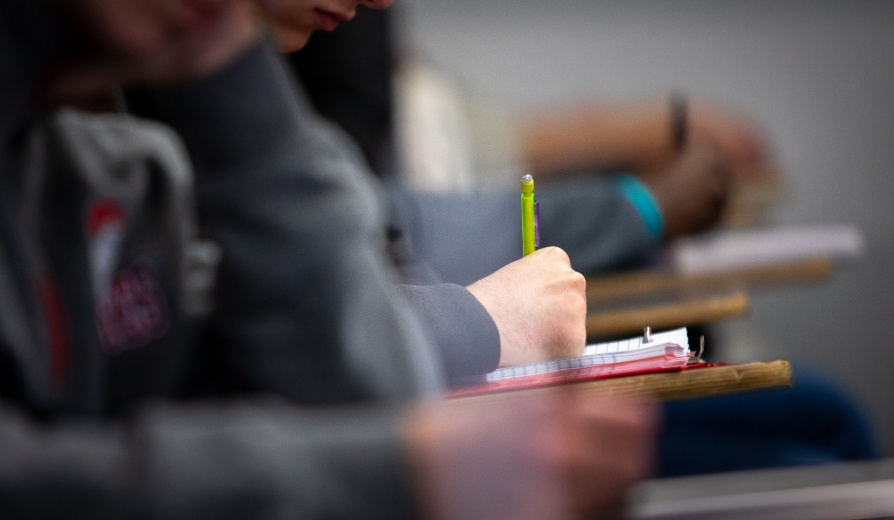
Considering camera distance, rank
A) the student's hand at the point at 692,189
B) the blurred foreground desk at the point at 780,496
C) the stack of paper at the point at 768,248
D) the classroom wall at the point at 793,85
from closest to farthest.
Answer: the blurred foreground desk at the point at 780,496
the student's hand at the point at 692,189
the stack of paper at the point at 768,248
the classroom wall at the point at 793,85

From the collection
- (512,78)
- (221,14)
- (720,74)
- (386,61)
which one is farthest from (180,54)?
(720,74)

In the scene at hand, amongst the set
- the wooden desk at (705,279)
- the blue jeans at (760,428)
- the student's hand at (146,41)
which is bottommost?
the blue jeans at (760,428)

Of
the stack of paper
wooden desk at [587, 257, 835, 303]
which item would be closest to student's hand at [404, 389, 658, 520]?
wooden desk at [587, 257, 835, 303]

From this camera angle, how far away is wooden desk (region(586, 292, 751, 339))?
24 centimetres

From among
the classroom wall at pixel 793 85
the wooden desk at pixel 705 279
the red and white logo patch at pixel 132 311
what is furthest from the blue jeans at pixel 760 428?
the classroom wall at pixel 793 85

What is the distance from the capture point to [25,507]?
19 centimetres

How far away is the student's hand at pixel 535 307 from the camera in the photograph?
194mm

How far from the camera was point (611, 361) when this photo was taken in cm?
20

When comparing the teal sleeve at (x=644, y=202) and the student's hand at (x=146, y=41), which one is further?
the teal sleeve at (x=644, y=202)

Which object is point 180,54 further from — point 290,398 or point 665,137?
Answer: point 665,137

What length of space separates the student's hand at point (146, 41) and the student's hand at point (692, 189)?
0.35 meters

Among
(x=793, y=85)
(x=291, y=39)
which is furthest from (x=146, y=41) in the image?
(x=793, y=85)

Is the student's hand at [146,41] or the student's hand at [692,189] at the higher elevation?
the student's hand at [146,41]

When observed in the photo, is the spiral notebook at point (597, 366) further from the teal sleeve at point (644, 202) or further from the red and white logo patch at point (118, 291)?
the teal sleeve at point (644, 202)
